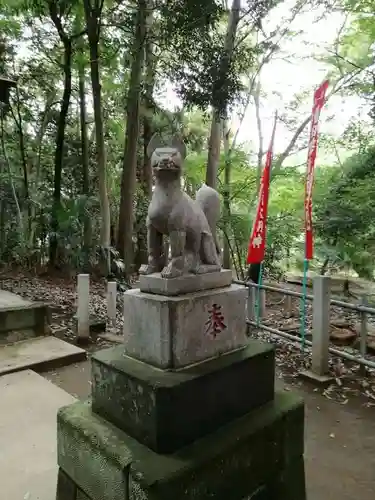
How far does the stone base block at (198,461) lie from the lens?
1816mm

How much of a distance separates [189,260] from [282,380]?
9.40ft

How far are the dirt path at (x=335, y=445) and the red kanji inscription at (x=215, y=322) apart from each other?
142 cm

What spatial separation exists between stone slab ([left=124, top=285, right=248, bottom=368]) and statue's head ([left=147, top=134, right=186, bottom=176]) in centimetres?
67

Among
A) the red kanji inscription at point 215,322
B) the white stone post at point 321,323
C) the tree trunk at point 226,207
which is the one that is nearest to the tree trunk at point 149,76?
the tree trunk at point 226,207

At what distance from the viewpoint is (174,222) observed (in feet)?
6.86

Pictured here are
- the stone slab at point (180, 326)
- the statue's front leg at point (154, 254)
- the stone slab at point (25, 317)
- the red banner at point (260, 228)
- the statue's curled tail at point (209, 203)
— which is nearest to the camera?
the stone slab at point (180, 326)

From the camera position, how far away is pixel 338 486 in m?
2.75

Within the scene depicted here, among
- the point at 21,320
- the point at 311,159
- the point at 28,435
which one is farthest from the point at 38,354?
the point at 311,159

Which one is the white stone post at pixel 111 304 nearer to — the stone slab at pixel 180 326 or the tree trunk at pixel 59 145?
the tree trunk at pixel 59 145

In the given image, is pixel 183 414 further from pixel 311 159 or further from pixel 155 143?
pixel 311 159

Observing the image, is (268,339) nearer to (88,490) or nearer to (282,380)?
Answer: (282,380)

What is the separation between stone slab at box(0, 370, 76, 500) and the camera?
252 centimetres

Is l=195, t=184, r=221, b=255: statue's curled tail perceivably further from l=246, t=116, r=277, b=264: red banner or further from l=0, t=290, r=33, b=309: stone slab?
l=0, t=290, r=33, b=309: stone slab

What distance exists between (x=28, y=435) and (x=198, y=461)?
1.85 m
